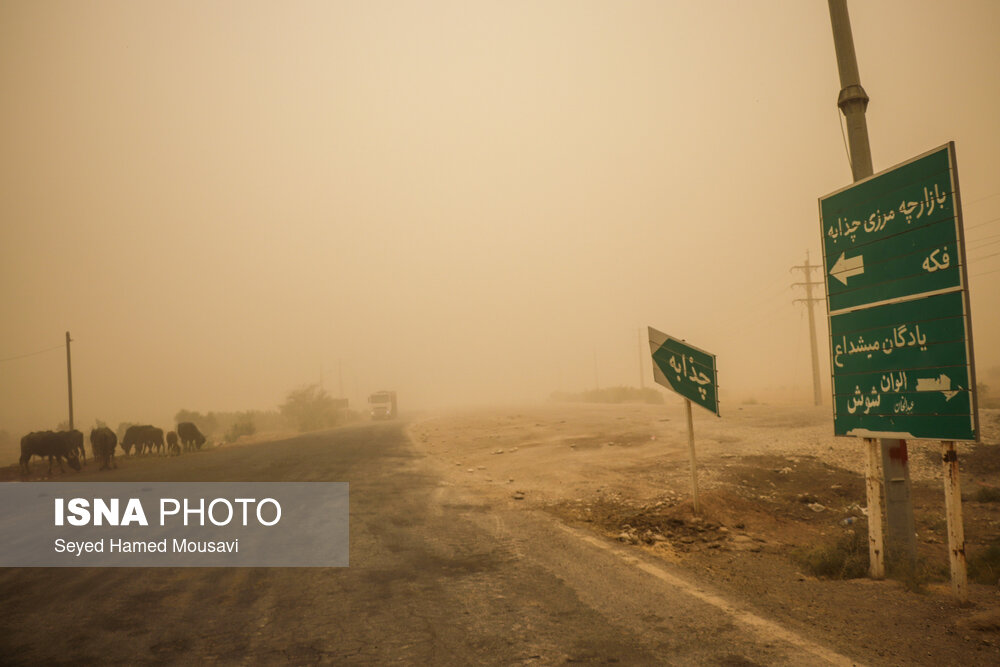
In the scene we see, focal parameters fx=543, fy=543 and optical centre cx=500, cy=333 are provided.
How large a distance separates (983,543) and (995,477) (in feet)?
15.6

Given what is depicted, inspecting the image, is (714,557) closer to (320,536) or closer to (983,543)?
(983,543)

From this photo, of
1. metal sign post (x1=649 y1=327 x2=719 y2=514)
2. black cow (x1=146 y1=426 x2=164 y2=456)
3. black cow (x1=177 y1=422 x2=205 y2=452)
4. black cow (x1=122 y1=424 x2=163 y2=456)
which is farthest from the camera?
black cow (x1=177 y1=422 x2=205 y2=452)

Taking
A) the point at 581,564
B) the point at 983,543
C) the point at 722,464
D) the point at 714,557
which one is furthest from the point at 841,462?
the point at 581,564

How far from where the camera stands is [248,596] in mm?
5375

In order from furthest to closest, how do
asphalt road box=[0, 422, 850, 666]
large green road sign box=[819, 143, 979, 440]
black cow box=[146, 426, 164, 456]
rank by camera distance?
black cow box=[146, 426, 164, 456] → large green road sign box=[819, 143, 979, 440] → asphalt road box=[0, 422, 850, 666]

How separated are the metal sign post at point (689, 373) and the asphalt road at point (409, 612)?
2.66m

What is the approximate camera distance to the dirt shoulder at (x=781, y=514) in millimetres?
4523

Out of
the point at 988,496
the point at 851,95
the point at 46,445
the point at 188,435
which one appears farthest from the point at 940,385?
the point at 188,435

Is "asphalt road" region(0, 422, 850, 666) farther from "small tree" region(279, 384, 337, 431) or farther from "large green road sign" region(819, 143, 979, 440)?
"small tree" region(279, 384, 337, 431)

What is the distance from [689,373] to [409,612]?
550cm

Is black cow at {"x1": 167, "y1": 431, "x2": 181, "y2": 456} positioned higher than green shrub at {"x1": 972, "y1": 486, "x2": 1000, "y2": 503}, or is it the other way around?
green shrub at {"x1": 972, "y1": 486, "x2": 1000, "y2": 503}

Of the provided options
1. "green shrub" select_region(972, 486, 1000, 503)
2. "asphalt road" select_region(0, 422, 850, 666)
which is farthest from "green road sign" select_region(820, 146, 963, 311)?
"green shrub" select_region(972, 486, 1000, 503)

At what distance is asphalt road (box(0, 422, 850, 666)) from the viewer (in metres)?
4.07

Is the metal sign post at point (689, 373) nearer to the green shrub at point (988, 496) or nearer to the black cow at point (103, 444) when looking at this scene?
the green shrub at point (988, 496)
